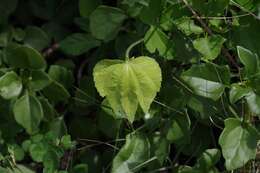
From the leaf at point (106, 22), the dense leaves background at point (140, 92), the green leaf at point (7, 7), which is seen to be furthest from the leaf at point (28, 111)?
the green leaf at point (7, 7)

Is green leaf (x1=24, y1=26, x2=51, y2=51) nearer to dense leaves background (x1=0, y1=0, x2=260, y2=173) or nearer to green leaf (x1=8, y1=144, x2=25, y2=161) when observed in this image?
dense leaves background (x1=0, y1=0, x2=260, y2=173)

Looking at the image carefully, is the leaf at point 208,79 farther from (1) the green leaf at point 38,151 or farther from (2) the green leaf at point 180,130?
(1) the green leaf at point 38,151

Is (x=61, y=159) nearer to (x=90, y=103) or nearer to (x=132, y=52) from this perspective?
(x=90, y=103)

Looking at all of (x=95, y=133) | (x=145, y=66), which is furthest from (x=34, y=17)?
(x=145, y=66)

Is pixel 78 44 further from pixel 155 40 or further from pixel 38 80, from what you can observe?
pixel 155 40

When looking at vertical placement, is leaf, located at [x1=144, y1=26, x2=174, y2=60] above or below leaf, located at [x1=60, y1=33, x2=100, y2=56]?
above

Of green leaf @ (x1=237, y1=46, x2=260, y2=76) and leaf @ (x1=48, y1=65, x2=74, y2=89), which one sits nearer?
green leaf @ (x1=237, y1=46, x2=260, y2=76)

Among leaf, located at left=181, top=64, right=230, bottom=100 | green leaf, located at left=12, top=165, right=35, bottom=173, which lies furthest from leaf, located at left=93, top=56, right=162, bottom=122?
green leaf, located at left=12, top=165, right=35, bottom=173
